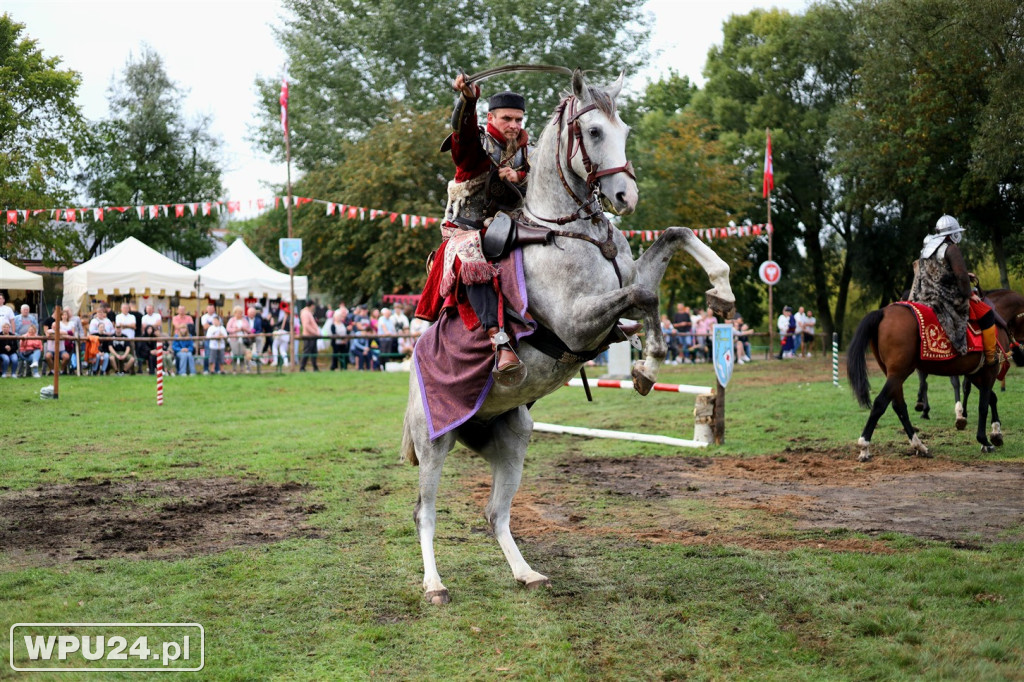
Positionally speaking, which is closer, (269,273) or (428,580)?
(428,580)

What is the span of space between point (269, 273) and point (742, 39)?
27.0 m

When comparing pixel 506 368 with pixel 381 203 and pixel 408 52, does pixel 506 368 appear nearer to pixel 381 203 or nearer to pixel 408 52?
pixel 381 203

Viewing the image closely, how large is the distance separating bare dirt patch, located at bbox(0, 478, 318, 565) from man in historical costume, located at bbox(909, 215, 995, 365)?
8.32 metres

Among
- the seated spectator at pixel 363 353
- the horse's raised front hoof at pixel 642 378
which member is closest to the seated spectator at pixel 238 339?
the seated spectator at pixel 363 353

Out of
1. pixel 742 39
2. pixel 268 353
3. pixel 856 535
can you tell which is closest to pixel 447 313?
pixel 856 535

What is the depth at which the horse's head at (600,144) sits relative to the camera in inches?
216

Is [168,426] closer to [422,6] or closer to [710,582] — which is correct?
[710,582]

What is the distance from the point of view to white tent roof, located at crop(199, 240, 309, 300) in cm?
3098

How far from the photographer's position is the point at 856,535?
23.2ft

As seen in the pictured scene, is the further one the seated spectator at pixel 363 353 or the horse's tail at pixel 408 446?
the seated spectator at pixel 363 353

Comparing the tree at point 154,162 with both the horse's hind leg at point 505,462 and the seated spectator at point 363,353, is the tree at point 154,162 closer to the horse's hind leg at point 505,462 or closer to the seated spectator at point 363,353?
the seated spectator at point 363,353

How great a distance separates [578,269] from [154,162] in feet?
158

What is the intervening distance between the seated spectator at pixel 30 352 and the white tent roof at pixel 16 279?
570 centimetres

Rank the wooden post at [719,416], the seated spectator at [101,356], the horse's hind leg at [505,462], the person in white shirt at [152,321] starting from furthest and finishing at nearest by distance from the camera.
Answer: the person in white shirt at [152,321]
the seated spectator at [101,356]
the wooden post at [719,416]
the horse's hind leg at [505,462]
